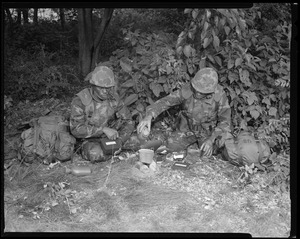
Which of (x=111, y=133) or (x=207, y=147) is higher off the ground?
(x=111, y=133)

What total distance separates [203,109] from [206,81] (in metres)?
0.41

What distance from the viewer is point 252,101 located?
17.3ft

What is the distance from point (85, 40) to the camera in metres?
7.43

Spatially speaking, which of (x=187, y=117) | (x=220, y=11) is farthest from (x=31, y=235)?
(x=220, y=11)

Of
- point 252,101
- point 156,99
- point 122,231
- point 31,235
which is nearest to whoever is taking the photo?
point 31,235

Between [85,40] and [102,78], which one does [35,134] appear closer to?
[102,78]

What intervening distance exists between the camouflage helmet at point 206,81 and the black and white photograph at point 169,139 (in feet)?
0.04

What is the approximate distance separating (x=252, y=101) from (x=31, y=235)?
314 centimetres

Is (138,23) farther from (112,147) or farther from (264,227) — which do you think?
(264,227)

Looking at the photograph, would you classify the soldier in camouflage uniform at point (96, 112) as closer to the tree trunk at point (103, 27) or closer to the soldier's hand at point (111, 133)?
the soldier's hand at point (111, 133)

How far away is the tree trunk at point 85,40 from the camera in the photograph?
729 centimetres

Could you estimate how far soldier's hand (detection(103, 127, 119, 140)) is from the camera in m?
4.99

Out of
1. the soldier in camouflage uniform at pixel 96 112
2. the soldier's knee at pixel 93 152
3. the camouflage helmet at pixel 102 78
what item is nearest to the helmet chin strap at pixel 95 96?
the soldier in camouflage uniform at pixel 96 112

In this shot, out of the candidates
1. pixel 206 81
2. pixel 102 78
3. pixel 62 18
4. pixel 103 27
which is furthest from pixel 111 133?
pixel 62 18
